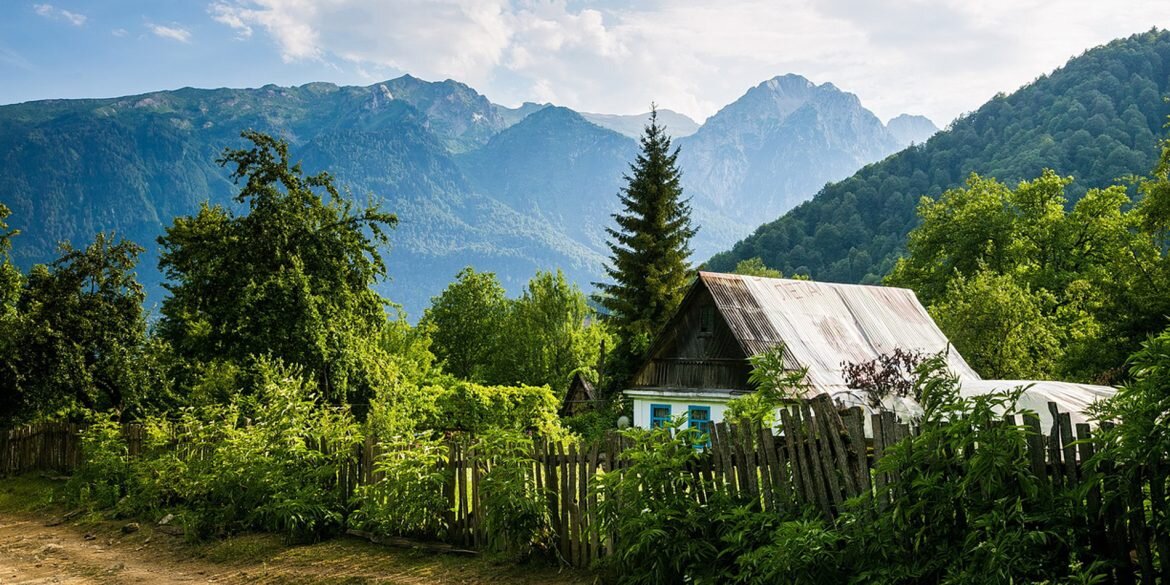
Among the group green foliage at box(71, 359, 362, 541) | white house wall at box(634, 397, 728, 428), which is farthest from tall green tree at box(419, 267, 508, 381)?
green foliage at box(71, 359, 362, 541)

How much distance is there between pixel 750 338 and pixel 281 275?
1396 centimetres

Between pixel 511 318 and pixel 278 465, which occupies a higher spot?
pixel 511 318

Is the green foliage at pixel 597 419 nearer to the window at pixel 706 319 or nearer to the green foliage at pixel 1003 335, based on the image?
the window at pixel 706 319

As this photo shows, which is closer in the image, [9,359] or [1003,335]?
[9,359]

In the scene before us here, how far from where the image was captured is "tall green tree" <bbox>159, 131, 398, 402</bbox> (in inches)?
727

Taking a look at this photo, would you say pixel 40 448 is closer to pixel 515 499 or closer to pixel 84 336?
pixel 84 336

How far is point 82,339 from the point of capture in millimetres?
22641

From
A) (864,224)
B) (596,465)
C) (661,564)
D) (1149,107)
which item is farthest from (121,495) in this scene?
(1149,107)

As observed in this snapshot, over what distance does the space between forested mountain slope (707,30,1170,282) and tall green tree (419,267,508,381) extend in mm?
31955

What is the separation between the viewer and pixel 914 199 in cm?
8562

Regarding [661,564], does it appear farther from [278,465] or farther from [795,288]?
[795,288]

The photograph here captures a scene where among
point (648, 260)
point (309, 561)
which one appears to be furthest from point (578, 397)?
point (309, 561)

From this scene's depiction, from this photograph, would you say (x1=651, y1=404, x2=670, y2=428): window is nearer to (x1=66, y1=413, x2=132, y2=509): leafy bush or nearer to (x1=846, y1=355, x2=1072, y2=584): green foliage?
(x1=66, y1=413, x2=132, y2=509): leafy bush

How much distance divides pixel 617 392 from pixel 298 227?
69.7ft
